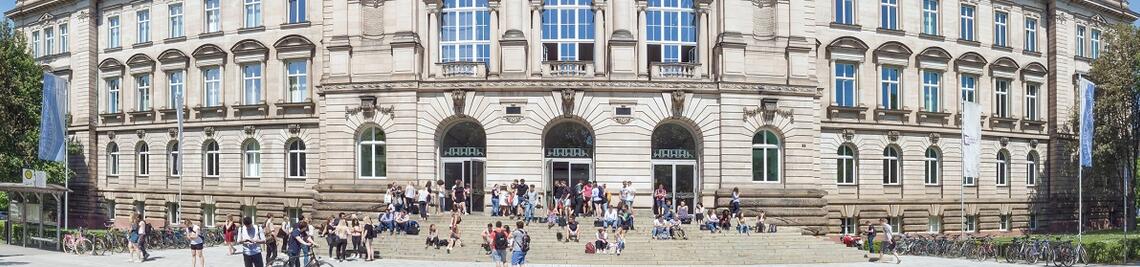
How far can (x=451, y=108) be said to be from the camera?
4150 cm

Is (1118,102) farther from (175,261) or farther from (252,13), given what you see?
(175,261)

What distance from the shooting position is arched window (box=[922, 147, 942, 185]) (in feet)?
164

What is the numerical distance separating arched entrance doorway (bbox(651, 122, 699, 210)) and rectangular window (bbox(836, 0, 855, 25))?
1139 centimetres

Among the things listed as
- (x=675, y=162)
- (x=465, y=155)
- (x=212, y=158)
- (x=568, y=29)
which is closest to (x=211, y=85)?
(x=212, y=158)

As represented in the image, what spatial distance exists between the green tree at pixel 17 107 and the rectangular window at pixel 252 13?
11.7m

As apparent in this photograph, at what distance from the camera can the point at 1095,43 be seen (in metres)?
56.6

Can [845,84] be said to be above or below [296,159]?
above

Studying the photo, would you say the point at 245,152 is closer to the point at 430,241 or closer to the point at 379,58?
the point at 379,58

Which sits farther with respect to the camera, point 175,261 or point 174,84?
point 174,84

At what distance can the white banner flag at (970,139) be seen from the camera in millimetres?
45906

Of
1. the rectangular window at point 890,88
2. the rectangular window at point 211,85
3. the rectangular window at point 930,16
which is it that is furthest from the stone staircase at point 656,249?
the rectangular window at point 211,85

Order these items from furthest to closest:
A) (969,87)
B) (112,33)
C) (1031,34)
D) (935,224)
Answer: (112,33) < (1031,34) < (969,87) < (935,224)

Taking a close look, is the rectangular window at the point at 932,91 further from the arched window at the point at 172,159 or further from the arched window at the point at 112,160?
the arched window at the point at 112,160

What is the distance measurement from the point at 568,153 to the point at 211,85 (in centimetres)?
2175
